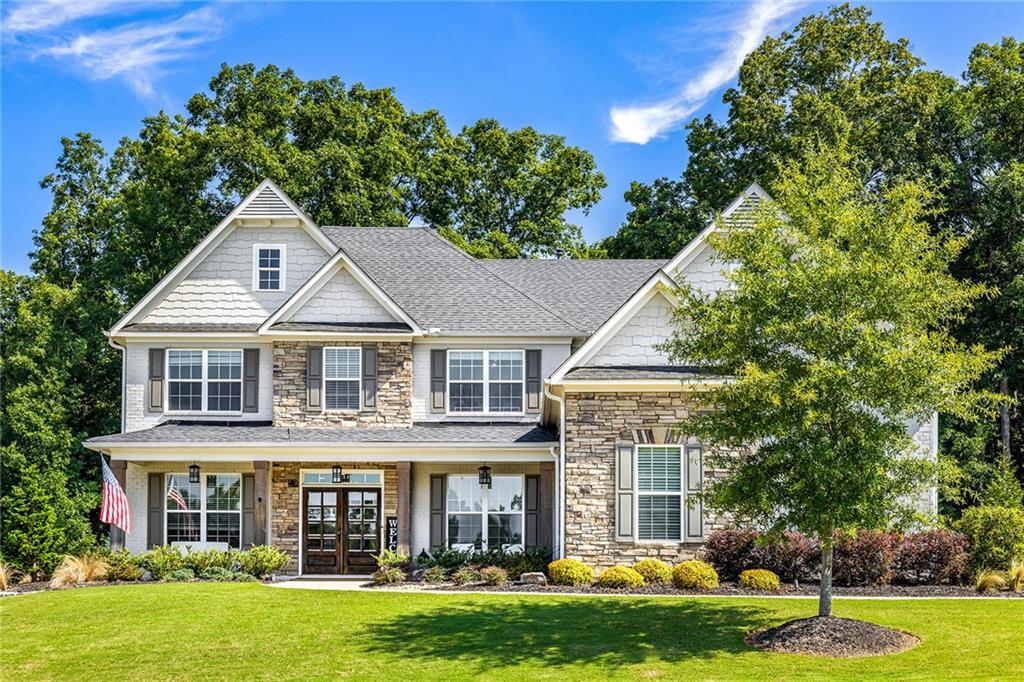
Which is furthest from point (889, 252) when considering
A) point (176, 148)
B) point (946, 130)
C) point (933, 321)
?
point (176, 148)

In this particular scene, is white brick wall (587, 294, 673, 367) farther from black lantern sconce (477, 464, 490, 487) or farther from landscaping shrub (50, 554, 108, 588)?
landscaping shrub (50, 554, 108, 588)

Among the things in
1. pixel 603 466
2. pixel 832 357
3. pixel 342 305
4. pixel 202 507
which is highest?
pixel 342 305

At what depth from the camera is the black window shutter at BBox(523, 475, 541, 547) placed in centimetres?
2423

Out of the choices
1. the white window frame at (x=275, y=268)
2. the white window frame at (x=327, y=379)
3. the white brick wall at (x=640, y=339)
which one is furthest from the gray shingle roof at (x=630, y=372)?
the white window frame at (x=275, y=268)

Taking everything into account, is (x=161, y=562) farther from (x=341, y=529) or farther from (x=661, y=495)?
(x=661, y=495)

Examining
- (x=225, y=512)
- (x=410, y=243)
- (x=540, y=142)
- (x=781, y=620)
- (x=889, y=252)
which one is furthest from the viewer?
(x=540, y=142)

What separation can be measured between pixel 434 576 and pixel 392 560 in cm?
176

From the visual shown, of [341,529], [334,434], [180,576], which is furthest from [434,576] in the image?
[180,576]

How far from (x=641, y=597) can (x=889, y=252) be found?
7.39 m

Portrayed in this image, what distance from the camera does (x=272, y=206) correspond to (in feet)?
85.4

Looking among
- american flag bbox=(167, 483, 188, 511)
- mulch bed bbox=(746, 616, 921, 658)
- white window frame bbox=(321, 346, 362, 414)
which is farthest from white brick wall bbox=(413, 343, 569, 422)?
mulch bed bbox=(746, 616, 921, 658)

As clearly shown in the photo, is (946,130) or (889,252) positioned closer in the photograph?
(889,252)

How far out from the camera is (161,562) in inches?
853

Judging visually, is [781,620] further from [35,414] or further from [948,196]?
[35,414]
